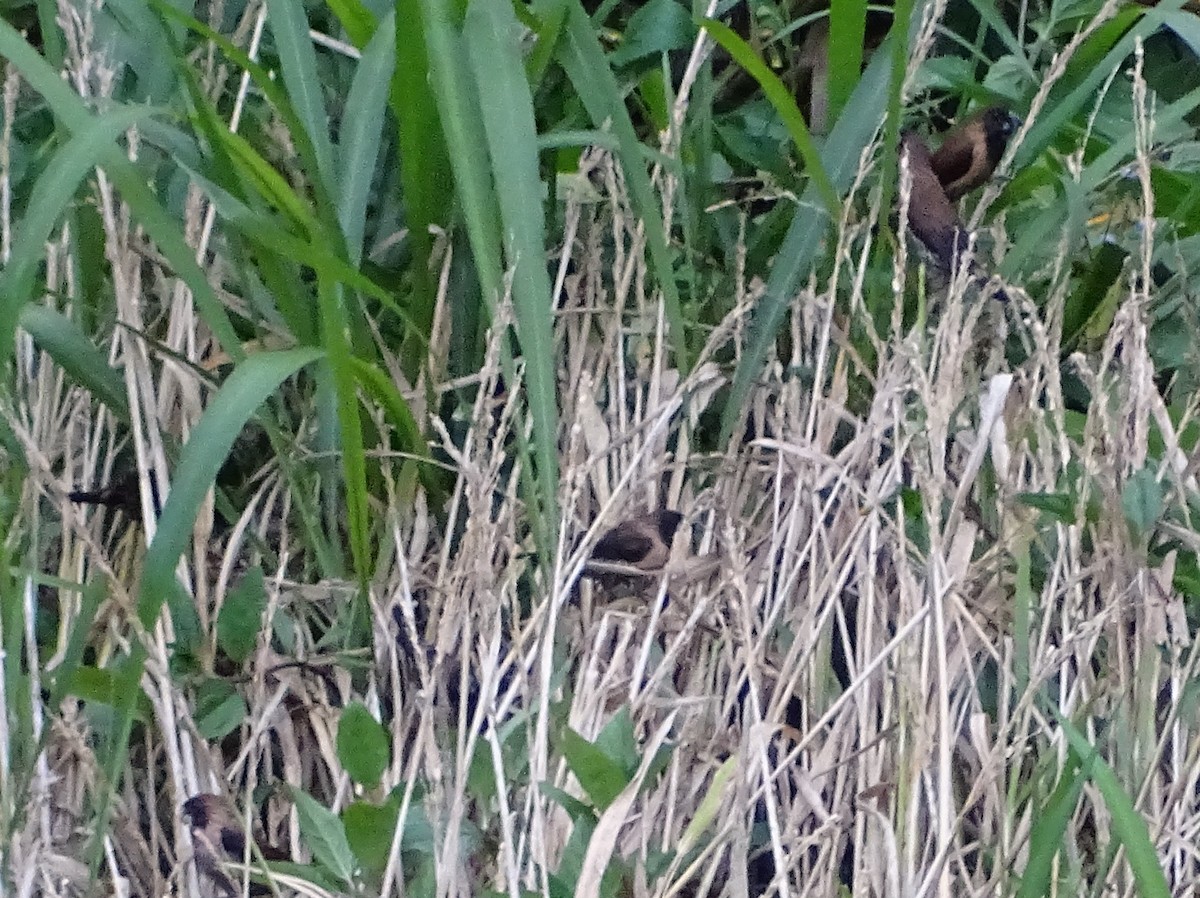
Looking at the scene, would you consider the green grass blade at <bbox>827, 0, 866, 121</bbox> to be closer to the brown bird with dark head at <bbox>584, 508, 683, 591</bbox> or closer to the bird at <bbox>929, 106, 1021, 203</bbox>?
the bird at <bbox>929, 106, 1021, 203</bbox>

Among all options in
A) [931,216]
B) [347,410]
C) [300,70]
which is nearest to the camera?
[347,410]

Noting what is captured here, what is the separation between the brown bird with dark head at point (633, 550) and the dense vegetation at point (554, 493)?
15 millimetres

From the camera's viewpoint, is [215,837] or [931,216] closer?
[215,837]

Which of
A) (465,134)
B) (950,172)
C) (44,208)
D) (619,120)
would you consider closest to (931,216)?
(950,172)

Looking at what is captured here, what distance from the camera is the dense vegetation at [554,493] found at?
589 millimetres

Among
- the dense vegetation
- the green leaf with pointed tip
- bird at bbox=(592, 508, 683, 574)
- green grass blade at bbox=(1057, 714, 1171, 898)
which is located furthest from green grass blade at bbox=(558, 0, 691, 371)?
green grass blade at bbox=(1057, 714, 1171, 898)

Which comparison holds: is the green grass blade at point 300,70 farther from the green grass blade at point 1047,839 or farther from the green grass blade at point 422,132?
the green grass blade at point 1047,839

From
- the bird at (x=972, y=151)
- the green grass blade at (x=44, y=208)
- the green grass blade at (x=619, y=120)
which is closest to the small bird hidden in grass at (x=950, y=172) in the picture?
the bird at (x=972, y=151)

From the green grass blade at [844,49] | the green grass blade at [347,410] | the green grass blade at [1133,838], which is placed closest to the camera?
the green grass blade at [1133,838]

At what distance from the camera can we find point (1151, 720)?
604mm

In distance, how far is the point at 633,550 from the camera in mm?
721

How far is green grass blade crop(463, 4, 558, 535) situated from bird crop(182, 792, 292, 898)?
0.24 m

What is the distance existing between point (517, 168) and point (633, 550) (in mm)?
256

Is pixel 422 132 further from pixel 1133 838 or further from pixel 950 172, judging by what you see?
pixel 1133 838
